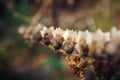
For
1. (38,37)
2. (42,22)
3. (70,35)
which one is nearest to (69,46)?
(70,35)

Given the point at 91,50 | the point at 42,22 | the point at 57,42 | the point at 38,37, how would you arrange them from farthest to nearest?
the point at 42,22 < the point at 38,37 < the point at 57,42 < the point at 91,50

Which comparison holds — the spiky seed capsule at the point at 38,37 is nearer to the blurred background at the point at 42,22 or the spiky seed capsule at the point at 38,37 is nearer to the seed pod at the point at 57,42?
the seed pod at the point at 57,42

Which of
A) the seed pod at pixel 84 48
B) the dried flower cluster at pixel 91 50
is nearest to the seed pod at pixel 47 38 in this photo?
the dried flower cluster at pixel 91 50

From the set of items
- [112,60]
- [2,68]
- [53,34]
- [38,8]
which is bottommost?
[112,60]

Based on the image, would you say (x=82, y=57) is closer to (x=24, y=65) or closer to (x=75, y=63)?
(x=75, y=63)

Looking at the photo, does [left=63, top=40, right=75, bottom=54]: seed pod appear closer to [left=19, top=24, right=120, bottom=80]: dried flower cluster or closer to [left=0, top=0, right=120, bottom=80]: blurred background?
[left=19, top=24, right=120, bottom=80]: dried flower cluster

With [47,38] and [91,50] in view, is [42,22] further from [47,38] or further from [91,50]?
[91,50]

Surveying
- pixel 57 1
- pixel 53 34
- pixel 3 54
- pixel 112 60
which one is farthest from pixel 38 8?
pixel 112 60
